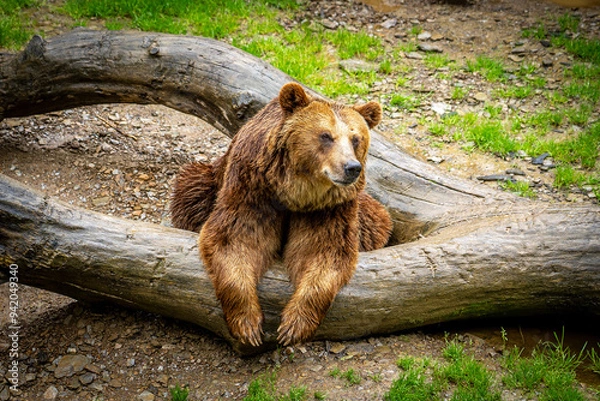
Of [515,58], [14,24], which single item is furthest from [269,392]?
[14,24]

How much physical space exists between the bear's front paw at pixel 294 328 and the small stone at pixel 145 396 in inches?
40.4

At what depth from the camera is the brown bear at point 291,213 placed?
4594 mm

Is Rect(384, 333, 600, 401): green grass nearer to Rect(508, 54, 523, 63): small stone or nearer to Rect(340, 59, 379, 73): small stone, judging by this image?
Rect(340, 59, 379, 73): small stone

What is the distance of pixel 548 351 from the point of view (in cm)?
508

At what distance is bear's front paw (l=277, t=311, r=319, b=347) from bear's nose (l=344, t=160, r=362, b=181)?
43.5 inches

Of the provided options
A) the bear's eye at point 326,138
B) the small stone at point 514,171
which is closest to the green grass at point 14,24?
the bear's eye at point 326,138

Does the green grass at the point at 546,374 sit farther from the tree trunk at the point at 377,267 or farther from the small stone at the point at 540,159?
the small stone at the point at 540,159

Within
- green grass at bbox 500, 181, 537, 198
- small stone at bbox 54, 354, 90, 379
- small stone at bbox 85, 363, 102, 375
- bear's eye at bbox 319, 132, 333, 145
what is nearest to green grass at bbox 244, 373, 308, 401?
small stone at bbox 85, 363, 102, 375

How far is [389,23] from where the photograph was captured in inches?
408

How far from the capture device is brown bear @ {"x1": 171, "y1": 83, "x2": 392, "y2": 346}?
4.59m

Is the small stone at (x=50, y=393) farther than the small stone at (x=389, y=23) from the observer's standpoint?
No

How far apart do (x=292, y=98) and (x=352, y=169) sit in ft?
2.40

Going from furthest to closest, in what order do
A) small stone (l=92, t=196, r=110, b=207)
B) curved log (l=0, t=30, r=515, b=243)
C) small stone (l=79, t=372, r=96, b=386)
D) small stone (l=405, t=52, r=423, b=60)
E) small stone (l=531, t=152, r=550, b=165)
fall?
1. small stone (l=405, t=52, r=423, b=60)
2. small stone (l=531, t=152, r=550, b=165)
3. small stone (l=92, t=196, r=110, b=207)
4. curved log (l=0, t=30, r=515, b=243)
5. small stone (l=79, t=372, r=96, b=386)

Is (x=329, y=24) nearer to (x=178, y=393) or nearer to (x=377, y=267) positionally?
(x=377, y=267)
